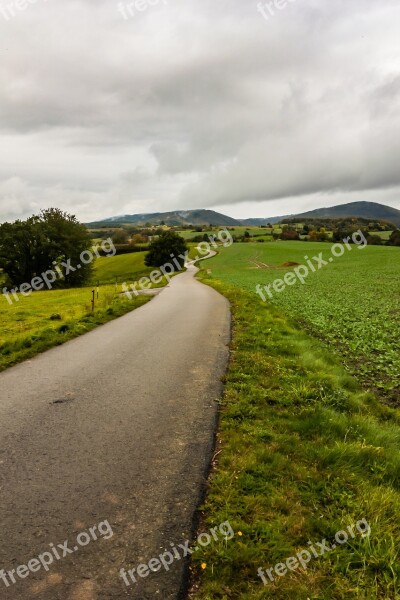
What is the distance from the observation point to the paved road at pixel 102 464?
398 centimetres

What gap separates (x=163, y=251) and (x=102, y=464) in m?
→ 90.4

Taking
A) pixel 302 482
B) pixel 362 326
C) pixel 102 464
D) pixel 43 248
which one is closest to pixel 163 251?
pixel 43 248

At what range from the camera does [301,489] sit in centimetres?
524

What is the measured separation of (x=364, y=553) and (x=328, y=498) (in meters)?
0.95

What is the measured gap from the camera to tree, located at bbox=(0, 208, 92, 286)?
201 feet

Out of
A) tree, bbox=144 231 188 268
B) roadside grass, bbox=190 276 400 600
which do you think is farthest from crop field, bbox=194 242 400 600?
tree, bbox=144 231 188 268

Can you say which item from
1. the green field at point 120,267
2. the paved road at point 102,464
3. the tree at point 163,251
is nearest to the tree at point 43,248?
the green field at point 120,267

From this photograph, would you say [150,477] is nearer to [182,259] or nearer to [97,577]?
[97,577]

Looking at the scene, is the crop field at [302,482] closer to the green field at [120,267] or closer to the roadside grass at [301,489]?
the roadside grass at [301,489]

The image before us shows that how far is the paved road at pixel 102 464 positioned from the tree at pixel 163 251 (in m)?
83.3

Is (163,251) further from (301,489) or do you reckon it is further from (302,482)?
(301,489)

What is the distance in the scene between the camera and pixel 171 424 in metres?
7.34

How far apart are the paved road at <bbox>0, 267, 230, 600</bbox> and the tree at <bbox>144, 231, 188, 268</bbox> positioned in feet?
273

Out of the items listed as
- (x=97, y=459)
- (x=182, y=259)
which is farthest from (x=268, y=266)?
(x=97, y=459)
